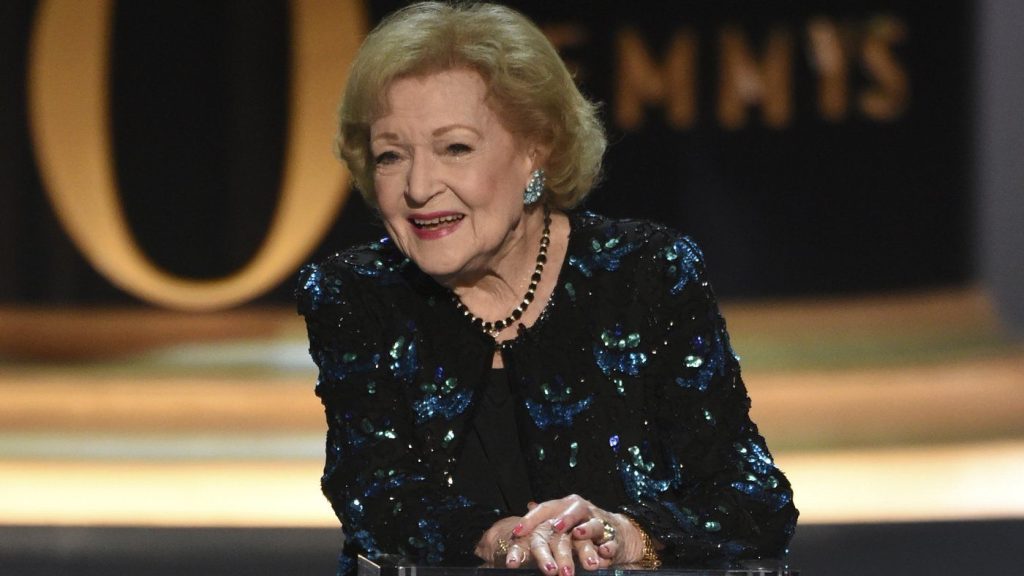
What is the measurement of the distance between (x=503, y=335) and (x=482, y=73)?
353mm

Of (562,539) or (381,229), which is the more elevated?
(381,229)

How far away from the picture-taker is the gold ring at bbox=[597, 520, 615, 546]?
167 centimetres

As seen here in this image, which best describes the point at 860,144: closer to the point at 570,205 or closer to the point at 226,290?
the point at 226,290

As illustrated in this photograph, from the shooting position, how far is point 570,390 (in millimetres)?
2010

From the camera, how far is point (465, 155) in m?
1.89

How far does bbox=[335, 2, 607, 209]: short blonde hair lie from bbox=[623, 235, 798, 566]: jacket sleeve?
21 centimetres

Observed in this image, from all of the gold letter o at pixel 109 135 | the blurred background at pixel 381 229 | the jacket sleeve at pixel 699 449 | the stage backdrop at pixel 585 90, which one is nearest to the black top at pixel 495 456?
the jacket sleeve at pixel 699 449

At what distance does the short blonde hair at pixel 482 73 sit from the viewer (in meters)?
1.90

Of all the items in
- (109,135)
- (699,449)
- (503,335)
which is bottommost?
(699,449)

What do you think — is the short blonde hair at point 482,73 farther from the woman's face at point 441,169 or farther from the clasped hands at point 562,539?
the clasped hands at point 562,539

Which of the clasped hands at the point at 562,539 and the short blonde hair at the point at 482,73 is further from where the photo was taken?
the short blonde hair at the point at 482,73

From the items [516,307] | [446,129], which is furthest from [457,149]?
[516,307]

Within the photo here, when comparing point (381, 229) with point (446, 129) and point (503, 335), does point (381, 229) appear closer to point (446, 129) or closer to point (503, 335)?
point (503, 335)

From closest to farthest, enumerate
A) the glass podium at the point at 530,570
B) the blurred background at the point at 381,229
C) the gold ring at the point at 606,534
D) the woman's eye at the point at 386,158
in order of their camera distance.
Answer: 1. the glass podium at the point at 530,570
2. the gold ring at the point at 606,534
3. the woman's eye at the point at 386,158
4. the blurred background at the point at 381,229
